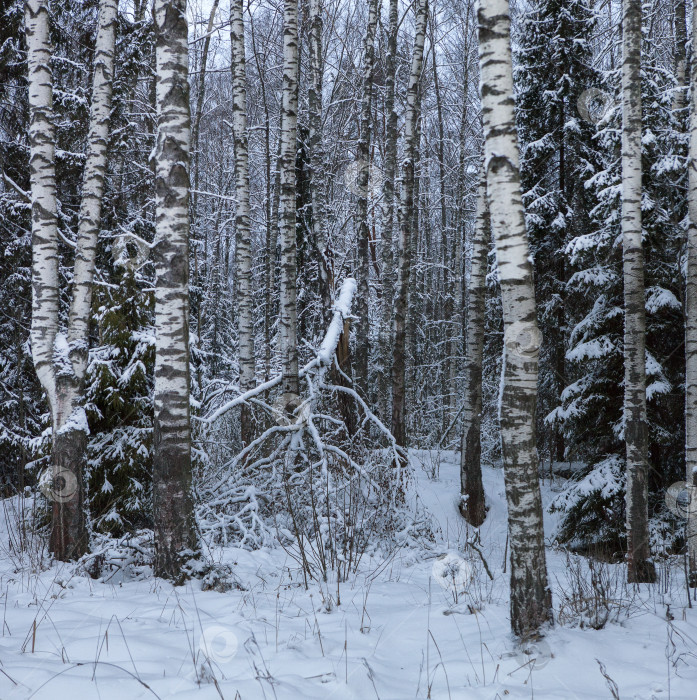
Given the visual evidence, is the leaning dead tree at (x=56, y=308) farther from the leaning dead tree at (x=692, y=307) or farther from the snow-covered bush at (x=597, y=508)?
the snow-covered bush at (x=597, y=508)

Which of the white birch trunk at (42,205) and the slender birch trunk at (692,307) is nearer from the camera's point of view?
the white birch trunk at (42,205)

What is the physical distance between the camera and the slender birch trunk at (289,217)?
7702mm

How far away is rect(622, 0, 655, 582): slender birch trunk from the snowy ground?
5.89ft

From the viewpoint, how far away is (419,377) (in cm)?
1956

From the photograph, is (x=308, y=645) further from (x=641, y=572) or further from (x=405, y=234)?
(x=405, y=234)

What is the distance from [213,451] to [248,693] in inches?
223

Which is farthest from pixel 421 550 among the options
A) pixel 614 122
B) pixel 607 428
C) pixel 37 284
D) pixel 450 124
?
pixel 450 124

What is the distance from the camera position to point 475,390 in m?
9.23

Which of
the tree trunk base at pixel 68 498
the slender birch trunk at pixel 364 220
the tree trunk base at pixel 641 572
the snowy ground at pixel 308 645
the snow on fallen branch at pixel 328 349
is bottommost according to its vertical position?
the tree trunk base at pixel 641 572

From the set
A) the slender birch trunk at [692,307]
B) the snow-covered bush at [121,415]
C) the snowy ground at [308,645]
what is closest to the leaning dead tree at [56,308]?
the snowy ground at [308,645]

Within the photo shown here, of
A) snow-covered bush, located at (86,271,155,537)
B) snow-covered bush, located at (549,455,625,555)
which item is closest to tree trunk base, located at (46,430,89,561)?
snow-covered bush, located at (86,271,155,537)

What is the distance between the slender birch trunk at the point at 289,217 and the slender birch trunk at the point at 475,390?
121 inches

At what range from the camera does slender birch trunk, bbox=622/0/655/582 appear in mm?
6238

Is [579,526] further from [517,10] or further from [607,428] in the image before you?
[517,10]
